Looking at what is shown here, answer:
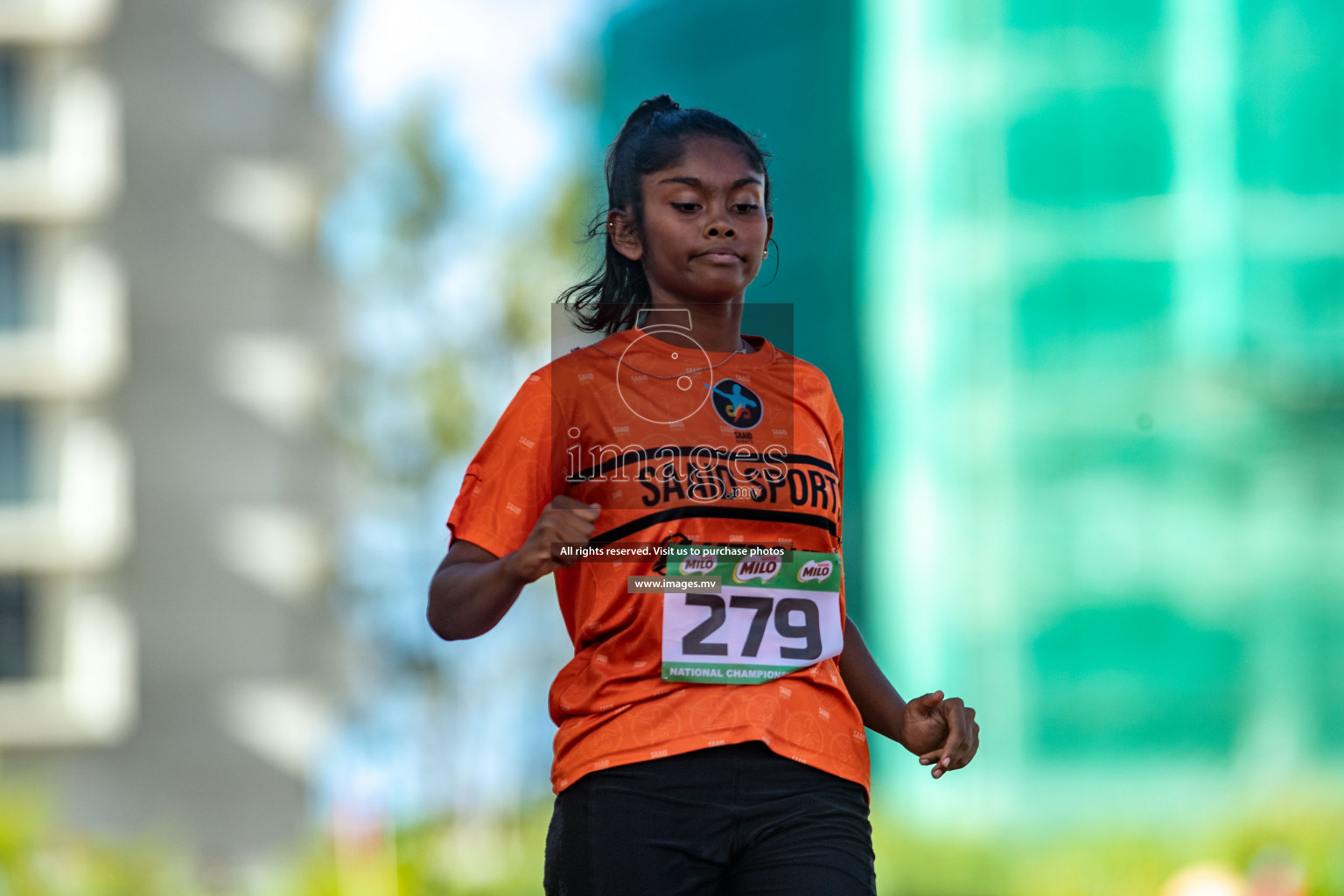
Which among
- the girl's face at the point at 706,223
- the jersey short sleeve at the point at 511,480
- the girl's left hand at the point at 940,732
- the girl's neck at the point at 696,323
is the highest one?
the girl's face at the point at 706,223

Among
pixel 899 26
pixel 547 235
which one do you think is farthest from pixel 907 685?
pixel 547 235

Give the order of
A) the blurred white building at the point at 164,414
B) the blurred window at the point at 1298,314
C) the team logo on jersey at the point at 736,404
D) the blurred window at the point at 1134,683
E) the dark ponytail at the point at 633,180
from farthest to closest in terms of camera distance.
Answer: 1. the blurred white building at the point at 164,414
2. the blurred window at the point at 1298,314
3. the blurred window at the point at 1134,683
4. the dark ponytail at the point at 633,180
5. the team logo on jersey at the point at 736,404

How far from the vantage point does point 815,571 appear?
7.03 ft

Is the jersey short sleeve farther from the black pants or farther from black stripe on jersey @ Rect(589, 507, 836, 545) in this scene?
the black pants

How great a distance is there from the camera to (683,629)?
2.05 m

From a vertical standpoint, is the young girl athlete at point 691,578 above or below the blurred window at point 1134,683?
above

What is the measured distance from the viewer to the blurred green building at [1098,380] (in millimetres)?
7270

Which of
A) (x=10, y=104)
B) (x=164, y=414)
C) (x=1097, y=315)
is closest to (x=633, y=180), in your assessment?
(x=1097, y=315)

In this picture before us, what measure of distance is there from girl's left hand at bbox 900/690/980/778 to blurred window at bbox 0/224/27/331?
9978 mm

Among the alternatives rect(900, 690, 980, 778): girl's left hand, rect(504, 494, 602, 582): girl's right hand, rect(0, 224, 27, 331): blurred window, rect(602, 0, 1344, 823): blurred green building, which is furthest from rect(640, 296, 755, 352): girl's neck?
rect(0, 224, 27, 331): blurred window

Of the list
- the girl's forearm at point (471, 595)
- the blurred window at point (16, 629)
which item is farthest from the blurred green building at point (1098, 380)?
the blurred window at point (16, 629)

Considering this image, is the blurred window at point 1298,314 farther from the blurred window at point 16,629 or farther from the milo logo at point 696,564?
the blurred window at point 16,629

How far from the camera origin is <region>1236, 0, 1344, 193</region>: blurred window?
736 centimetres

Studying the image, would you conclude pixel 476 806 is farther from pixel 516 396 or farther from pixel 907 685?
pixel 516 396
